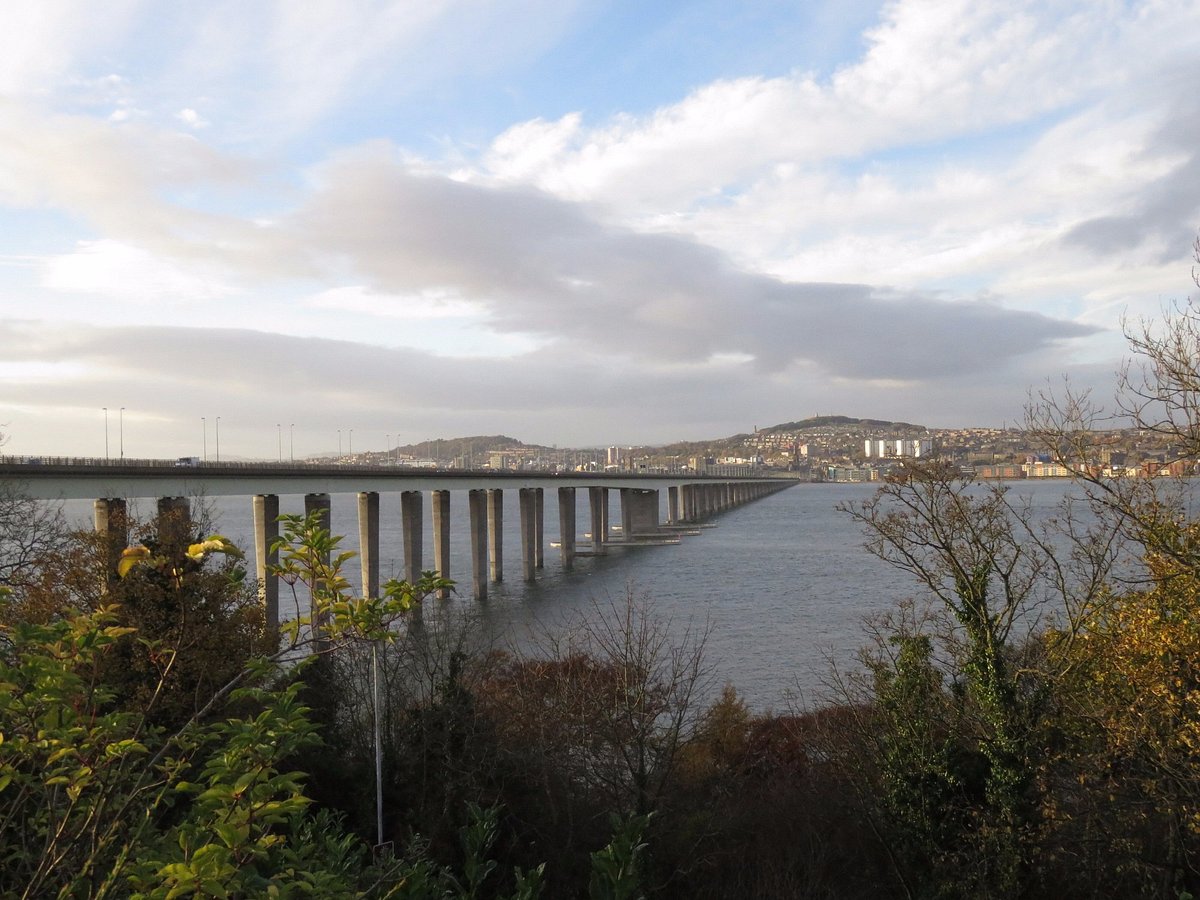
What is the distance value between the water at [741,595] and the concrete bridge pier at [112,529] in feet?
33.3

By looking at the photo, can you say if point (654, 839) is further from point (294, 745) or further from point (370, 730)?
point (294, 745)

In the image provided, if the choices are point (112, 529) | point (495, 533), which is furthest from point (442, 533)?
point (112, 529)

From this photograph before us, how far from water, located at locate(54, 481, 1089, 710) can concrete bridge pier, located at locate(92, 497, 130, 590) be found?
400 inches

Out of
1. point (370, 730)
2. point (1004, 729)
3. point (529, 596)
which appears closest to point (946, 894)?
point (1004, 729)

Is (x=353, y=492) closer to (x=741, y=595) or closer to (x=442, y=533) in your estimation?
(x=442, y=533)

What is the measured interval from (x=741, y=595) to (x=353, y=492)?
26.2 m

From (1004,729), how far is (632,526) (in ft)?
383

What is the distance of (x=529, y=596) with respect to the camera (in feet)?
211

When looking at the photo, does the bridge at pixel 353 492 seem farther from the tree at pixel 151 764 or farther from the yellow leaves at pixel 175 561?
the tree at pixel 151 764

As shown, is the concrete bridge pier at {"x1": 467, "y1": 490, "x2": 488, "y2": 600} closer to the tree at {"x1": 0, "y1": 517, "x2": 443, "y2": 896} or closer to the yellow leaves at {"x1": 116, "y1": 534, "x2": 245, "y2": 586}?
the tree at {"x1": 0, "y1": 517, "x2": 443, "y2": 896}

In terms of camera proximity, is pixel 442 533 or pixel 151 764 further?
pixel 442 533

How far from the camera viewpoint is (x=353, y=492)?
60094 mm

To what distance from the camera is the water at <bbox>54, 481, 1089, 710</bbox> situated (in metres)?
36.6

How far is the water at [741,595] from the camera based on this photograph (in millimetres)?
36562
